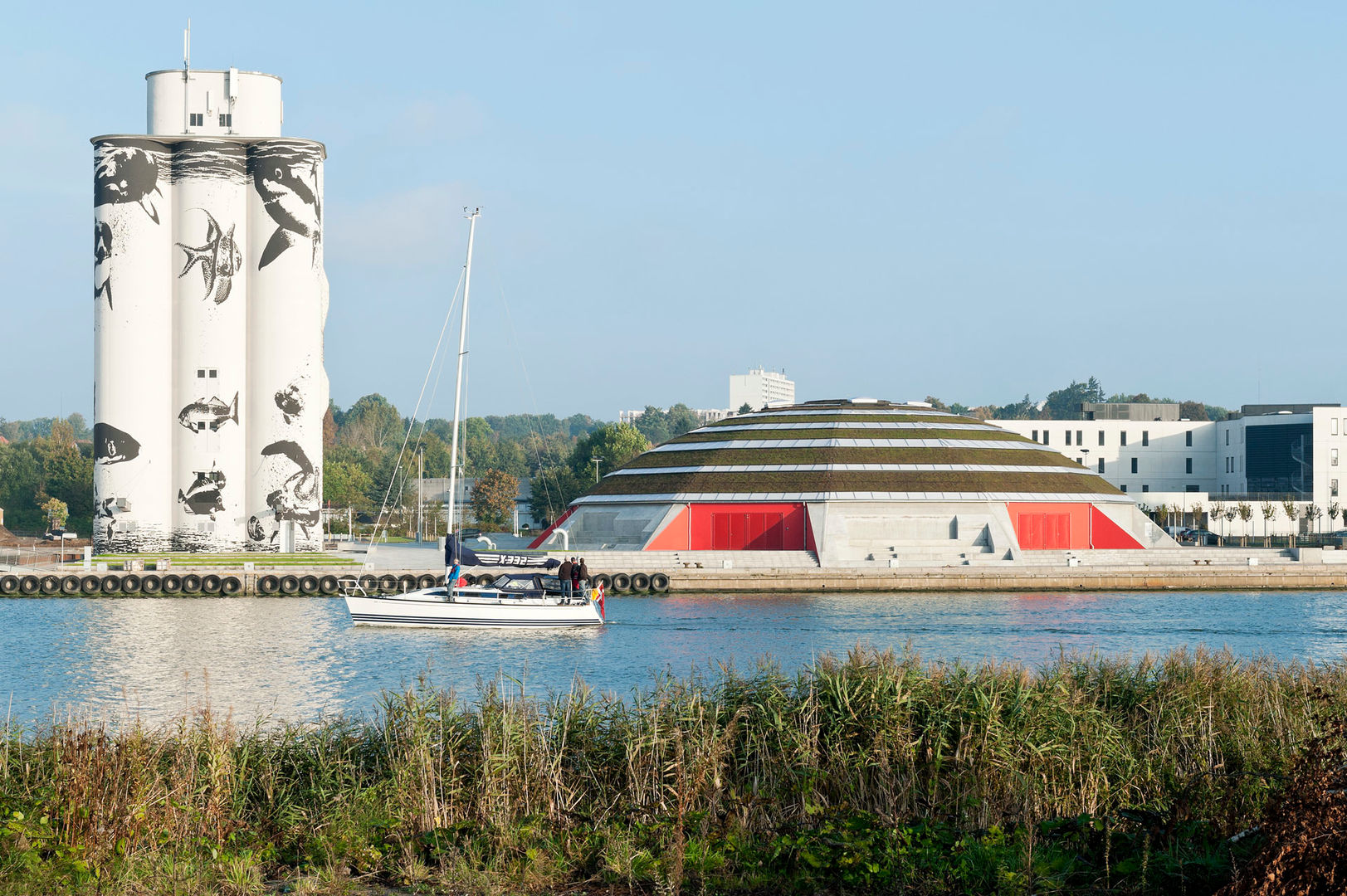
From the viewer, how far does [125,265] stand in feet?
242

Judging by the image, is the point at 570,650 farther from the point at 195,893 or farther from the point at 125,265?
the point at 125,265

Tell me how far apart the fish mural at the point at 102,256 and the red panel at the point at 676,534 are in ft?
113

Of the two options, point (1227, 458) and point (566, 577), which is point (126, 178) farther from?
point (1227, 458)

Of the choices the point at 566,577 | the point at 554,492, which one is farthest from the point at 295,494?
the point at 554,492

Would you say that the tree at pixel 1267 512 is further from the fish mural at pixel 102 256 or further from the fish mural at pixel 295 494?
the fish mural at pixel 102 256

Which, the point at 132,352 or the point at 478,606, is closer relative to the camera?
the point at 478,606

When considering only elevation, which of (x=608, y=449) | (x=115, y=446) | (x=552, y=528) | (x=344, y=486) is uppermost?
(x=608, y=449)

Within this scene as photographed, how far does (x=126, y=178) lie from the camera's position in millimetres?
74375

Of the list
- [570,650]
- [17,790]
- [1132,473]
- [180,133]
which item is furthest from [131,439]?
[1132,473]

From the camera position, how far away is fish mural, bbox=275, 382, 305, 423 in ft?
246

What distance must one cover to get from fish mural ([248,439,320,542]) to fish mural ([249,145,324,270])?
11.1 m

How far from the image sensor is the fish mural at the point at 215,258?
74812 millimetres

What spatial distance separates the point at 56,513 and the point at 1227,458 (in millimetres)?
106067

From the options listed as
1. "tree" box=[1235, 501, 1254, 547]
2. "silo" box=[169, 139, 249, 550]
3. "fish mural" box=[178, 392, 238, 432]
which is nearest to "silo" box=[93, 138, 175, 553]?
"silo" box=[169, 139, 249, 550]
